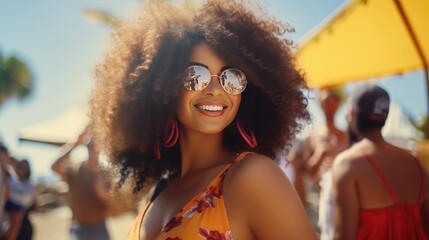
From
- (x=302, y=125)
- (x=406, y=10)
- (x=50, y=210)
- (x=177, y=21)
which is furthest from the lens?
(x=50, y=210)

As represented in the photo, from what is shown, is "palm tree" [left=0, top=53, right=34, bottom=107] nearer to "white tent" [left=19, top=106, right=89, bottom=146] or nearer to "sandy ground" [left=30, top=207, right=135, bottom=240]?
"sandy ground" [left=30, top=207, right=135, bottom=240]

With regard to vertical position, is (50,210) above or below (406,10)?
below

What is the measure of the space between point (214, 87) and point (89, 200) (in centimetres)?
336

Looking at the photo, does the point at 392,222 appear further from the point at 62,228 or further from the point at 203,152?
the point at 62,228

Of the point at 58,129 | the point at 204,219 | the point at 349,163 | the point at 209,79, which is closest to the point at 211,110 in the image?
the point at 209,79

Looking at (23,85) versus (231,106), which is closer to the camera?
(231,106)

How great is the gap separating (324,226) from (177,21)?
6.28ft

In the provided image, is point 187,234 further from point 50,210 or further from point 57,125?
point 50,210

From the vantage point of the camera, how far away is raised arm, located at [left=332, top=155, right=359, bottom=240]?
2.33m

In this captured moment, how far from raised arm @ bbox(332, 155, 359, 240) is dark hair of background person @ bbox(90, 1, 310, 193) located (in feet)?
1.65

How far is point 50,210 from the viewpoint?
53.9ft

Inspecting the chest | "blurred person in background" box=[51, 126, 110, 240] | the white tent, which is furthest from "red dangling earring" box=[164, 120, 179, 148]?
the white tent

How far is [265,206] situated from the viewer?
1.38 meters

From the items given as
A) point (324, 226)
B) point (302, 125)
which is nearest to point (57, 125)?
point (324, 226)
